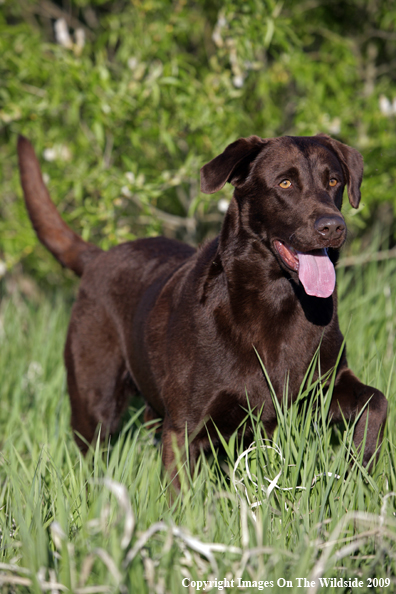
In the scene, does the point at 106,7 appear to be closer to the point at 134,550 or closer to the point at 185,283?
the point at 185,283

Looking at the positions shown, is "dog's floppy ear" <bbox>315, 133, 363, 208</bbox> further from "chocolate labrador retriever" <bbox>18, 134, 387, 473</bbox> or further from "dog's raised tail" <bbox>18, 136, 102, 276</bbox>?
"dog's raised tail" <bbox>18, 136, 102, 276</bbox>

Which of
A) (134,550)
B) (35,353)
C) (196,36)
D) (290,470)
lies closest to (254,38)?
(196,36)

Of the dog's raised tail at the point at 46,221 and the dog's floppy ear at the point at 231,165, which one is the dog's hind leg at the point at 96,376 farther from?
the dog's floppy ear at the point at 231,165

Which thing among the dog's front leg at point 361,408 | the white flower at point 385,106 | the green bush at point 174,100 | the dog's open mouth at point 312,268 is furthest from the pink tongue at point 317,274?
the white flower at point 385,106

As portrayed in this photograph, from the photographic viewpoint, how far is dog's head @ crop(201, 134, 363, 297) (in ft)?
8.38

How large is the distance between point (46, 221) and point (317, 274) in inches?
80.1

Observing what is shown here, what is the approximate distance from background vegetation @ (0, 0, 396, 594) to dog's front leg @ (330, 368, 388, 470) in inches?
2.9

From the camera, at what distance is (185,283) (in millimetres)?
3031

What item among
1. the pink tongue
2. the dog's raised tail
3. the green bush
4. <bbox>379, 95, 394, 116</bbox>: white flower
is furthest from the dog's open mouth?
<bbox>379, 95, 394, 116</bbox>: white flower

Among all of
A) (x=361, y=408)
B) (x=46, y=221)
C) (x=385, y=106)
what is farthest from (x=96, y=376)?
(x=385, y=106)

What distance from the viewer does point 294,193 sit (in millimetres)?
2723

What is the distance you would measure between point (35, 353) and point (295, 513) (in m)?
3.20

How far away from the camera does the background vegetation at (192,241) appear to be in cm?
185

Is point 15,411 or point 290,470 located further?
point 15,411
